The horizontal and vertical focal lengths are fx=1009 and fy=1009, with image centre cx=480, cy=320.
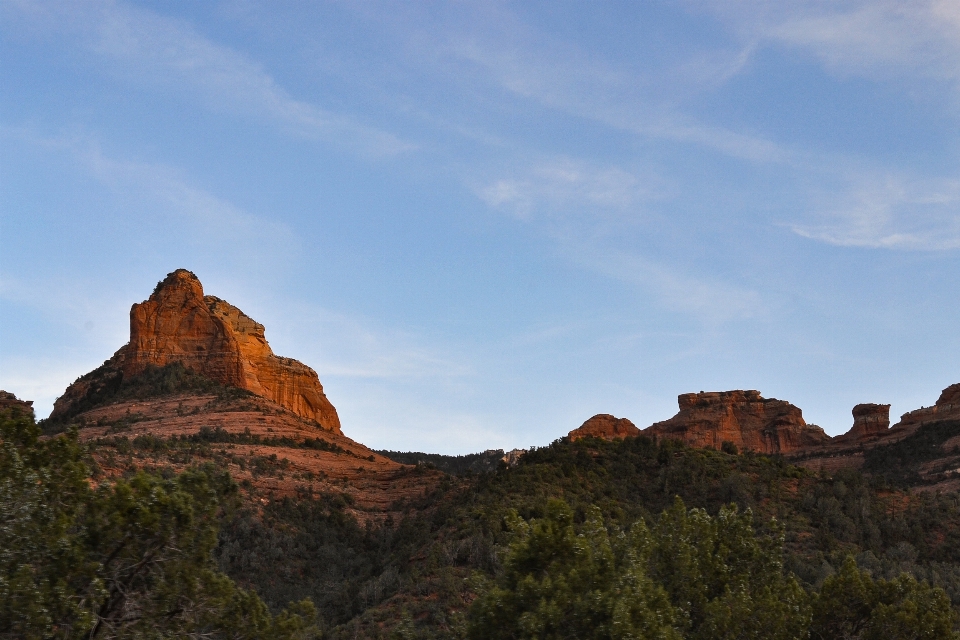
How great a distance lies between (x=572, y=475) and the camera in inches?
2074

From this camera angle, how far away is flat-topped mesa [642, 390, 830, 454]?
3780 inches

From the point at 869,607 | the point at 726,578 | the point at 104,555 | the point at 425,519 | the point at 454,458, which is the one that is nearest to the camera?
the point at 104,555

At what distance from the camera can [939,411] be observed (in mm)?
87562

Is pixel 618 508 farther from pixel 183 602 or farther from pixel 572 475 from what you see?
pixel 183 602

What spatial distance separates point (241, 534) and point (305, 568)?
3348 millimetres

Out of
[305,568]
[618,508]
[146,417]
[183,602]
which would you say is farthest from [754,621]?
[146,417]

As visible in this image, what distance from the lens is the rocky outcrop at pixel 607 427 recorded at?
324 feet

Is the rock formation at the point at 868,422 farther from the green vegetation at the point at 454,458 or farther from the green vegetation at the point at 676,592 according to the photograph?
the green vegetation at the point at 676,592

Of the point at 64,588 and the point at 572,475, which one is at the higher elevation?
the point at 572,475

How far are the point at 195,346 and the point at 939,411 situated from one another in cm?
6256

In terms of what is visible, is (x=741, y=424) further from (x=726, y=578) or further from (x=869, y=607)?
(x=726, y=578)

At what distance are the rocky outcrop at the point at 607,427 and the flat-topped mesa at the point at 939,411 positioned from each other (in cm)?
2463

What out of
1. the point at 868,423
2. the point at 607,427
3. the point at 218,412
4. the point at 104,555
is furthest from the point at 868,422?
the point at 104,555

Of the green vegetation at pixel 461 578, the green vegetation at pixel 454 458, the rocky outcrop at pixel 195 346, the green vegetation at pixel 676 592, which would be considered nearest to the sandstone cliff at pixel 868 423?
the green vegetation at pixel 454 458
